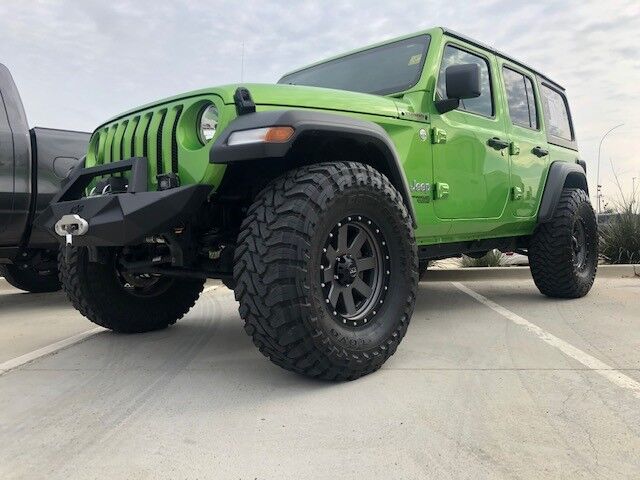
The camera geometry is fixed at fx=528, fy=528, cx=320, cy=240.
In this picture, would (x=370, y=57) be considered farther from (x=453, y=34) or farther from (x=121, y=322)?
(x=121, y=322)

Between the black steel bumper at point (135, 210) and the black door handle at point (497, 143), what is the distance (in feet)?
8.22

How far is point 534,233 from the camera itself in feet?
16.7

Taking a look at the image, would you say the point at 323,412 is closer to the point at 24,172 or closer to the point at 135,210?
the point at 135,210

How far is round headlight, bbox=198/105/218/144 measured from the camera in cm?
272

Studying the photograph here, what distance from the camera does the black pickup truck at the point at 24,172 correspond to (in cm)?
487

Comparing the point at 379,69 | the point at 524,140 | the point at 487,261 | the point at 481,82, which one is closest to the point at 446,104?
the point at 379,69

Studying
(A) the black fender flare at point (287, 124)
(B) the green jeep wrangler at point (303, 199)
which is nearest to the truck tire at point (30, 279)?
(B) the green jeep wrangler at point (303, 199)

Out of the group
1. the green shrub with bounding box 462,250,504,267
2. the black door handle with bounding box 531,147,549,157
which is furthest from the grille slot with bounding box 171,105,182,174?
the green shrub with bounding box 462,250,504,267

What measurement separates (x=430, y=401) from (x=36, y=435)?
5.23 feet

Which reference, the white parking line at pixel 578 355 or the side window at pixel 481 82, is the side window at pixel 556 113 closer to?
the side window at pixel 481 82

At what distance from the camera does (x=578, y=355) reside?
3.02 meters

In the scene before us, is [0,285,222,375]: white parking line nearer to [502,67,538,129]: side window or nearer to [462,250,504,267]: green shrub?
[502,67,538,129]: side window

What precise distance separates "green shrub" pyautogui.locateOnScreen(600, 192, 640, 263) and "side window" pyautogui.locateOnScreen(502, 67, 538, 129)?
3.97 meters

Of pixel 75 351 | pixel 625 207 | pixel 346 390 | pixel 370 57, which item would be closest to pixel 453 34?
pixel 370 57
